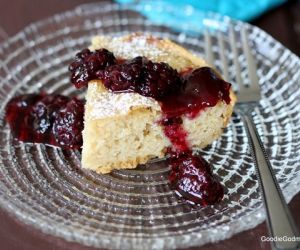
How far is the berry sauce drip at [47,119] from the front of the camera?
7.48 ft

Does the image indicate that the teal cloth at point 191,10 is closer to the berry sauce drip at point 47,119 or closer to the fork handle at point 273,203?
the berry sauce drip at point 47,119

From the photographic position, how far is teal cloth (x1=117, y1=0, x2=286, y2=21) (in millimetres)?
2994

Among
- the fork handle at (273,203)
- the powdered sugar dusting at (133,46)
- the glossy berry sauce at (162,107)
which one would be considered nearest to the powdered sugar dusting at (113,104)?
the glossy berry sauce at (162,107)

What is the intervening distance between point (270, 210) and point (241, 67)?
3.65 feet

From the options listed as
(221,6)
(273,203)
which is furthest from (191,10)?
(273,203)

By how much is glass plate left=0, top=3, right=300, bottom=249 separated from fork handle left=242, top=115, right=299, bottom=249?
66mm

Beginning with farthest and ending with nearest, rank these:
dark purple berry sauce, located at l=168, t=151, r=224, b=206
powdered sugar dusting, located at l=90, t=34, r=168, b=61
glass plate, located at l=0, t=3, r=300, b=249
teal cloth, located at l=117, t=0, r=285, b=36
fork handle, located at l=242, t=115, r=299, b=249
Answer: teal cloth, located at l=117, t=0, r=285, b=36, powdered sugar dusting, located at l=90, t=34, r=168, b=61, dark purple berry sauce, located at l=168, t=151, r=224, b=206, glass plate, located at l=0, t=3, r=300, b=249, fork handle, located at l=242, t=115, r=299, b=249

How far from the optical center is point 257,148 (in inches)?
83.3

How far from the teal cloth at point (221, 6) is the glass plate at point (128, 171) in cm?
5

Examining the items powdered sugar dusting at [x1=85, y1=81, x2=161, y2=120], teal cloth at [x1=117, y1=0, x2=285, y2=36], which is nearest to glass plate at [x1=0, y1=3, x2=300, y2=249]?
teal cloth at [x1=117, y1=0, x2=285, y2=36]

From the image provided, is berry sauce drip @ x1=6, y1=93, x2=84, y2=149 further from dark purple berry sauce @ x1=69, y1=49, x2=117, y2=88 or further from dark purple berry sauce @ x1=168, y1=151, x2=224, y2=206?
dark purple berry sauce @ x1=168, y1=151, x2=224, y2=206

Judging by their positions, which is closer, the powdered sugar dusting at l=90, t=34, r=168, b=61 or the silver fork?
the silver fork

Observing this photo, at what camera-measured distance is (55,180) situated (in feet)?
6.89

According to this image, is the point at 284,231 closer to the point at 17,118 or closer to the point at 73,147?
the point at 73,147
